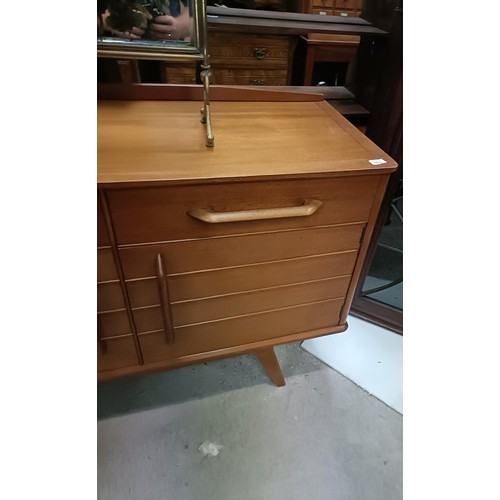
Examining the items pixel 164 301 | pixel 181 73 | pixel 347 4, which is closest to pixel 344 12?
pixel 347 4

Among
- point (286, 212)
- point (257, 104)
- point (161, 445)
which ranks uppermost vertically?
point (257, 104)

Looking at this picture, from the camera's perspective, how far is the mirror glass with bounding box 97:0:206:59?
63 cm

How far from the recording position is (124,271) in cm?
63

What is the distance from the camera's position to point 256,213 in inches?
24.2

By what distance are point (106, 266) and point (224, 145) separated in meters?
0.29

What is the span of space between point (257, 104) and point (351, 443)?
96cm

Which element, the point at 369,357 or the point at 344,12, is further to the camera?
the point at 344,12

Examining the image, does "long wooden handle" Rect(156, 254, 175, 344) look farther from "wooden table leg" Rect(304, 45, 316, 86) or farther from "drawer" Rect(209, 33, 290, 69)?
"wooden table leg" Rect(304, 45, 316, 86)

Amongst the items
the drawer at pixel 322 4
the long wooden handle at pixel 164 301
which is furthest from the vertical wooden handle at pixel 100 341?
the drawer at pixel 322 4

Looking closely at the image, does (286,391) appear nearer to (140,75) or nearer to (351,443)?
(351,443)

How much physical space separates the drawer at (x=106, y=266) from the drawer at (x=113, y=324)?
8cm

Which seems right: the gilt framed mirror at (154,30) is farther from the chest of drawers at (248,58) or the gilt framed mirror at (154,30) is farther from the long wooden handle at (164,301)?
→ the chest of drawers at (248,58)

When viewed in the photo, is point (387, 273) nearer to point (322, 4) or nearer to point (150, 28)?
point (150, 28)
